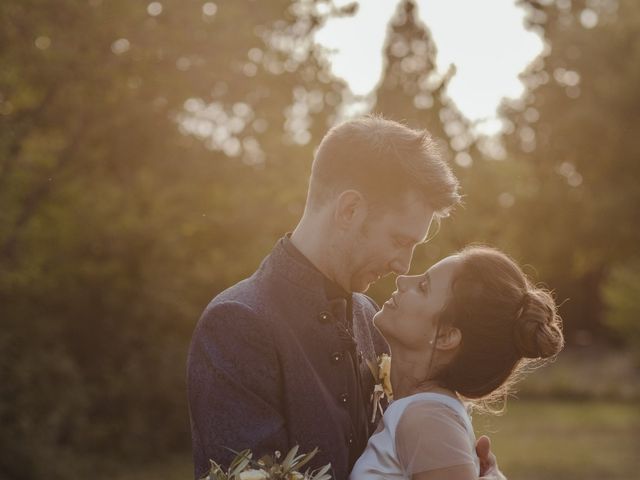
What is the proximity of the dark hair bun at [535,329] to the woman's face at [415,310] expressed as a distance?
0.29 m

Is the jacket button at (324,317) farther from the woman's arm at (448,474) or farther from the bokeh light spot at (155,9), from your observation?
the bokeh light spot at (155,9)

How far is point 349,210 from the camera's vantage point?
11.7ft

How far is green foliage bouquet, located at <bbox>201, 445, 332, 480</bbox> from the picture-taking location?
2.95 meters

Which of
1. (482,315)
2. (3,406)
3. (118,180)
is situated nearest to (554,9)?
(118,180)

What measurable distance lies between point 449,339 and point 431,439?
0.45 m

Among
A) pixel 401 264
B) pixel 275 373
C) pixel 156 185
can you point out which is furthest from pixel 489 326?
pixel 156 185

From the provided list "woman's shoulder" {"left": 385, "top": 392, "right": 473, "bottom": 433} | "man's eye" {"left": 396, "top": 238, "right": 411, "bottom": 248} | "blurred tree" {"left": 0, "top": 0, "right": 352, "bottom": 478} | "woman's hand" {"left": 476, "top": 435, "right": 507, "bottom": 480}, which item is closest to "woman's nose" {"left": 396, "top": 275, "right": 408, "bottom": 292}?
"man's eye" {"left": 396, "top": 238, "right": 411, "bottom": 248}

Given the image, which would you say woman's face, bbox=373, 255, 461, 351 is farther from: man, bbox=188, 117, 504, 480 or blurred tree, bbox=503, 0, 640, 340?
blurred tree, bbox=503, 0, 640, 340

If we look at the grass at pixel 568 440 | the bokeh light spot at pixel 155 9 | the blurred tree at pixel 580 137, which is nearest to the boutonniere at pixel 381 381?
the grass at pixel 568 440

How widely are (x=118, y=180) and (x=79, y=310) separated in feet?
6.32

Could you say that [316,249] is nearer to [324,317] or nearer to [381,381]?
[324,317]

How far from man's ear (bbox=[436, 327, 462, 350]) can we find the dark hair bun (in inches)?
8.4

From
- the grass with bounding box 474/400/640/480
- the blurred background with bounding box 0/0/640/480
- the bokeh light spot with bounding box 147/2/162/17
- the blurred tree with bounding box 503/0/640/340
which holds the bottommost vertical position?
the grass with bounding box 474/400/640/480

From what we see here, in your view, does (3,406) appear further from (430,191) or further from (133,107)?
(430,191)
